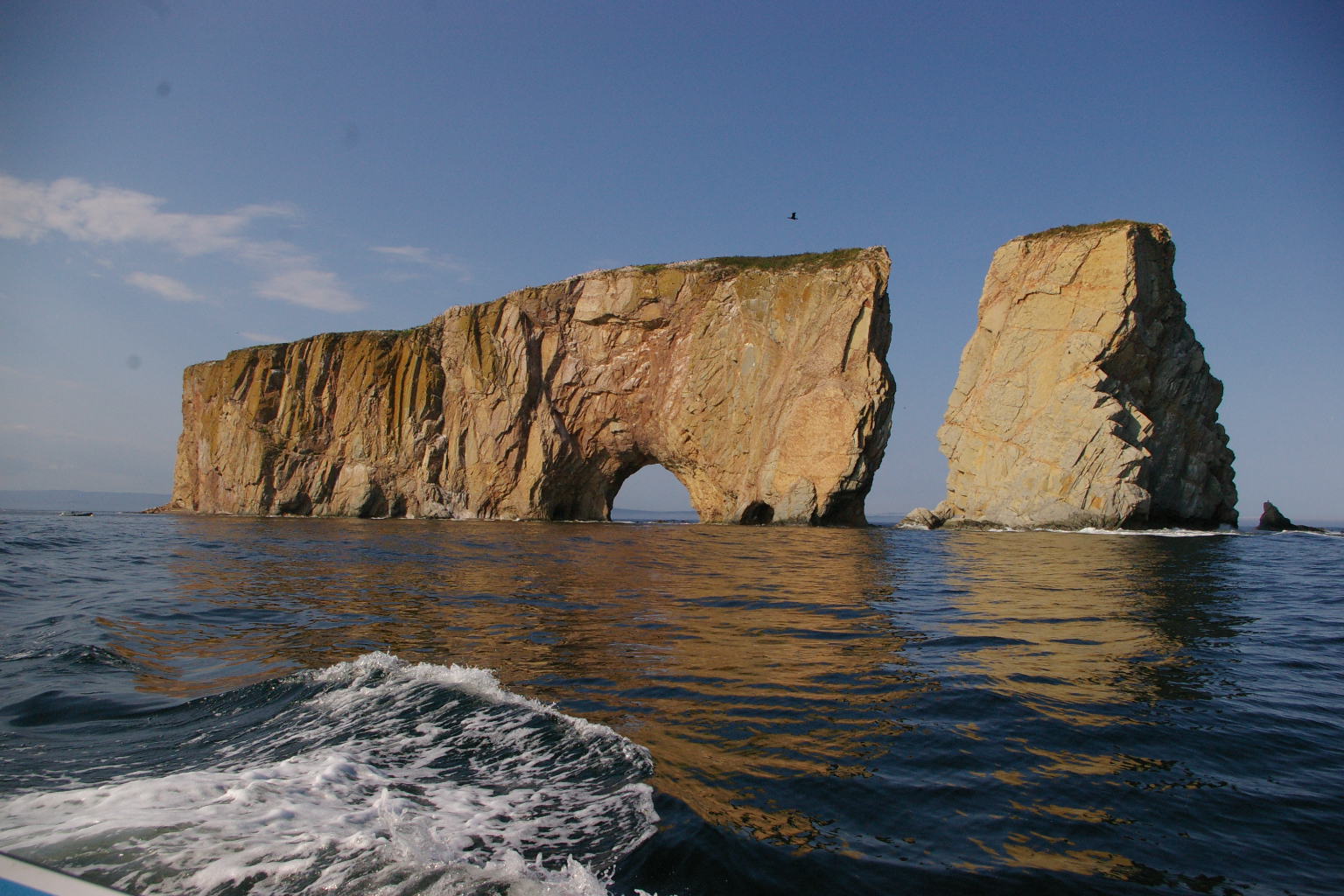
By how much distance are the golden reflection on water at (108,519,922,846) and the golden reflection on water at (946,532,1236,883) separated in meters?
0.98

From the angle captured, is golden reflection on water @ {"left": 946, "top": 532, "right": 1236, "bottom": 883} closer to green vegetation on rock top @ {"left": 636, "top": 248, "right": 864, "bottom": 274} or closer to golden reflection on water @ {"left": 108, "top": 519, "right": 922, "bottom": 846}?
golden reflection on water @ {"left": 108, "top": 519, "right": 922, "bottom": 846}

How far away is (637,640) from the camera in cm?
827

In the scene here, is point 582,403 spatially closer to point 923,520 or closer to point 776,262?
point 776,262

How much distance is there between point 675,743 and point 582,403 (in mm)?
41189

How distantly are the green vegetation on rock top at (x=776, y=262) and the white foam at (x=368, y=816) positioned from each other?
3686 cm

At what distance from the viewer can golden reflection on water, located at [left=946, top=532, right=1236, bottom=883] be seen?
→ 3.88 meters

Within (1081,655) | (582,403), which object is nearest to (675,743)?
(1081,655)

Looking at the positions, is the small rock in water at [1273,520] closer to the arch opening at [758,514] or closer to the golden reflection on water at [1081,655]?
the arch opening at [758,514]

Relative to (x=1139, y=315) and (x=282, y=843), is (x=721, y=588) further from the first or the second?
(x=1139, y=315)

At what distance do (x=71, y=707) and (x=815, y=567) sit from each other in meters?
13.3

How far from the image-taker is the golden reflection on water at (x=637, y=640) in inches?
191

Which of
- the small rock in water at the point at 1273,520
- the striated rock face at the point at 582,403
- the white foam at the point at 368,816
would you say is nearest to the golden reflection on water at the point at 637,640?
the white foam at the point at 368,816

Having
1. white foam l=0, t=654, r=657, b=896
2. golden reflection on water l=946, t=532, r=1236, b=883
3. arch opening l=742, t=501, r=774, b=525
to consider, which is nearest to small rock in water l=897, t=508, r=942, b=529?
arch opening l=742, t=501, r=774, b=525

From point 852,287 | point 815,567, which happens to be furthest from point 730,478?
point 815,567
